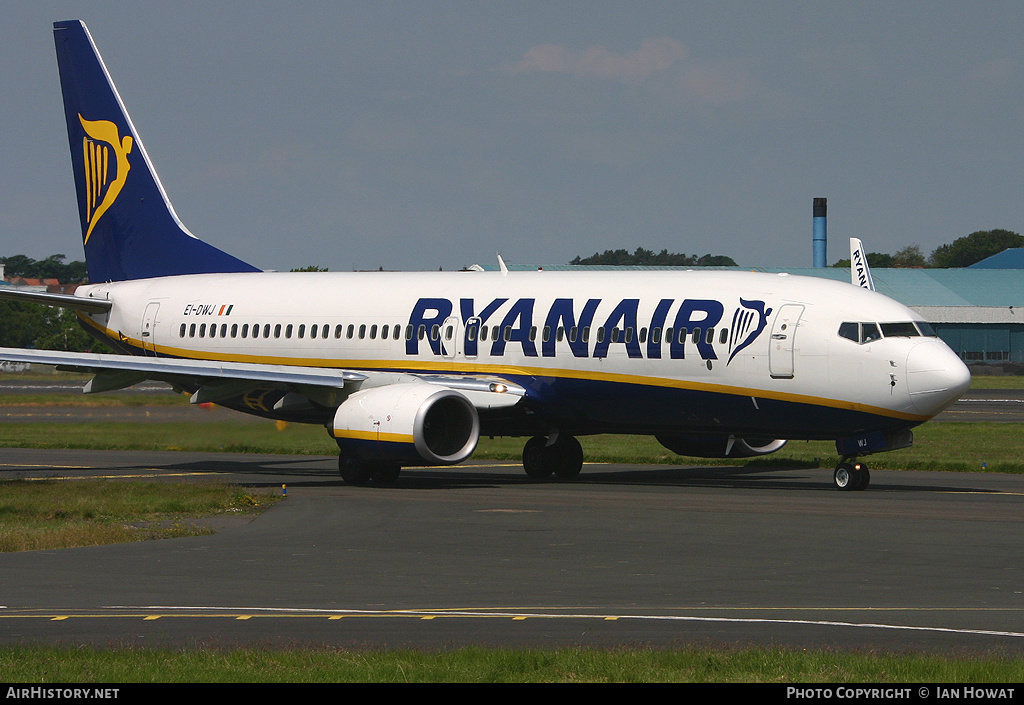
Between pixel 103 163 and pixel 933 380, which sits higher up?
pixel 103 163

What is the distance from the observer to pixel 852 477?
99.6ft

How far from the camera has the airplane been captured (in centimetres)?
2983

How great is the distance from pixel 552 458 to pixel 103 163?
16.7 meters

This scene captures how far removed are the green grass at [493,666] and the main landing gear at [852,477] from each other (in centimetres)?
1815

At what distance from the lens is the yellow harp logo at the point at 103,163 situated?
140 ft

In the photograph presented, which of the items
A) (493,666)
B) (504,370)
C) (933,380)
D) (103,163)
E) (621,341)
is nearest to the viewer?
(493,666)

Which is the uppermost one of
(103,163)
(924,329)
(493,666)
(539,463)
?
(103,163)

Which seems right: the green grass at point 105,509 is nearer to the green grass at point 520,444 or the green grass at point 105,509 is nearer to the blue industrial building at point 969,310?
the green grass at point 520,444

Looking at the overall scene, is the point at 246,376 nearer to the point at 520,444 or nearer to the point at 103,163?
the point at 103,163

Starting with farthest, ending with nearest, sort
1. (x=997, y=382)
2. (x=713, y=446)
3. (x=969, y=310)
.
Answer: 1. (x=969, y=310)
2. (x=997, y=382)
3. (x=713, y=446)

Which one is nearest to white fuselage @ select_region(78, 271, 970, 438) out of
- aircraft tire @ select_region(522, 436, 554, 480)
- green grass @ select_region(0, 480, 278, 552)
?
aircraft tire @ select_region(522, 436, 554, 480)

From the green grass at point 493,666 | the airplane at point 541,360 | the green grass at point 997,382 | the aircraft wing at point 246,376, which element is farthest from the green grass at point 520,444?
the green grass at point 997,382

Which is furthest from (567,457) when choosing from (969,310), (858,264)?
(969,310)

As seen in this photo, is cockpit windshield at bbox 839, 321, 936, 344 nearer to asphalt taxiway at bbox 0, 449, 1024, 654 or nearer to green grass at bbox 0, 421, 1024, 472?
asphalt taxiway at bbox 0, 449, 1024, 654
